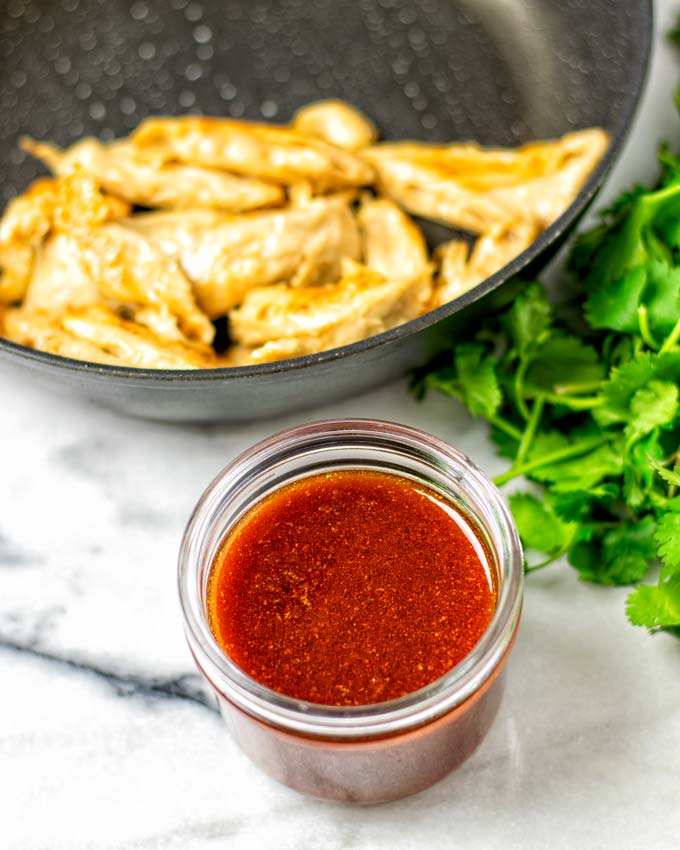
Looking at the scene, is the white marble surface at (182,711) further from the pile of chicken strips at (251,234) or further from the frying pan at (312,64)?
the frying pan at (312,64)

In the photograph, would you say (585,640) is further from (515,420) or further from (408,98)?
(408,98)

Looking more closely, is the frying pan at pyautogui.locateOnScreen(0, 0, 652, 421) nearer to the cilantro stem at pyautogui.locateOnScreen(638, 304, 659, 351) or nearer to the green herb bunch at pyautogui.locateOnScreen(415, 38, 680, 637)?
the green herb bunch at pyautogui.locateOnScreen(415, 38, 680, 637)

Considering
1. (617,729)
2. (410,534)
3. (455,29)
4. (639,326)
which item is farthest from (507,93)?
(617,729)

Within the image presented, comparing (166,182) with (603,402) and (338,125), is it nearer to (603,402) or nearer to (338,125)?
(338,125)

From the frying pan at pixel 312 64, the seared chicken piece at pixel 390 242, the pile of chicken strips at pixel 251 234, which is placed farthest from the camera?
the frying pan at pixel 312 64

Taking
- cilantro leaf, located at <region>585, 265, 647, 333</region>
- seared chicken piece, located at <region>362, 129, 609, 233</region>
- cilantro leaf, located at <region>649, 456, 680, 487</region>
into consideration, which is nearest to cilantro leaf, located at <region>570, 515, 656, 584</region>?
cilantro leaf, located at <region>649, 456, 680, 487</region>

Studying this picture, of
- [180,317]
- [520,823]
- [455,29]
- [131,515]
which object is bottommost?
[520,823]

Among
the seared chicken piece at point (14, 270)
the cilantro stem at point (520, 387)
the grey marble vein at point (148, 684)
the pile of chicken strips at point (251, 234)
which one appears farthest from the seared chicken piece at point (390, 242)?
the grey marble vein at point (148, 684)
